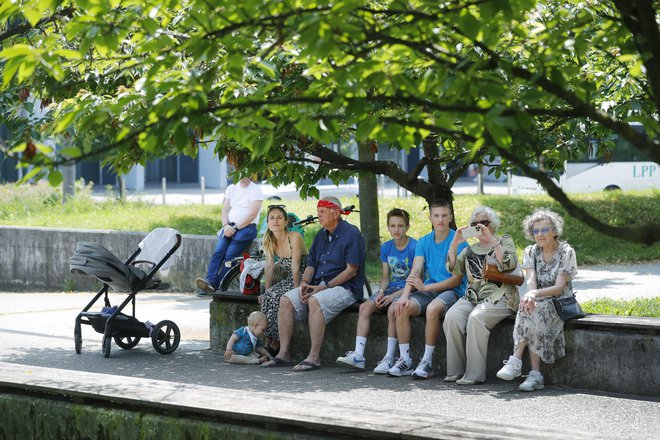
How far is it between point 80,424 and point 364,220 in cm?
1259

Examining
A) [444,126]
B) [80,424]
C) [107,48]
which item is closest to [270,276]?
[80,424]

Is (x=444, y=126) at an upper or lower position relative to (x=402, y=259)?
upper

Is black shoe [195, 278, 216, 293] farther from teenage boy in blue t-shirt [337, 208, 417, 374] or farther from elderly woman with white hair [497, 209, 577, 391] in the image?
elderly woman with white hair [497, 209, 577, 391]

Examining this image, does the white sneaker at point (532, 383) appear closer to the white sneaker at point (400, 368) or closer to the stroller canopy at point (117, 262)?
the white sneaker at point (400, 368)

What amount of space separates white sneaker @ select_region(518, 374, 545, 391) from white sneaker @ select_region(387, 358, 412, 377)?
1128 mm

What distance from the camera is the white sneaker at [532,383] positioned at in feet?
30.8

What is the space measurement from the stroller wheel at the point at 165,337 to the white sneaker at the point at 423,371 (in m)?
2.82

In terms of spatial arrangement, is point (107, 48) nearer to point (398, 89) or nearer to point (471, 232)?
point (398, 89)

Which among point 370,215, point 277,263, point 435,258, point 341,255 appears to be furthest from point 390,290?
point 370,215

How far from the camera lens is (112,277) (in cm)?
1161

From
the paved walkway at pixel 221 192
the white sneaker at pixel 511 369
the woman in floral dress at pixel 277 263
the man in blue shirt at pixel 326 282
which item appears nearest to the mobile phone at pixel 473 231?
the white sneaker at pixel 511 369

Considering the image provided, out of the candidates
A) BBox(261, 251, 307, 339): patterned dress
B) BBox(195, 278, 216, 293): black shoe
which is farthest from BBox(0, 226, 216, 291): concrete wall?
BBox(261, 251, 307, 339): patterned dress

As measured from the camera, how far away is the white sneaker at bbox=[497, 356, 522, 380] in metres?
9.53

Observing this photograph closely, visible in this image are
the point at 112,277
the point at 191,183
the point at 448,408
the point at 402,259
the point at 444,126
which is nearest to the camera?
the point at 444,126
